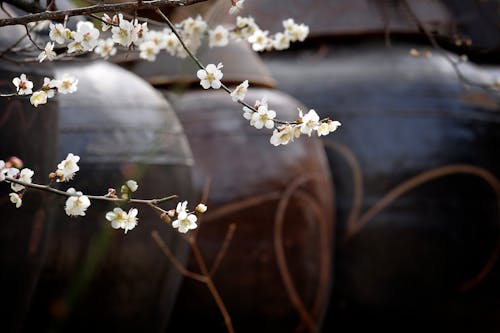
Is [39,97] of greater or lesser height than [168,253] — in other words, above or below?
above

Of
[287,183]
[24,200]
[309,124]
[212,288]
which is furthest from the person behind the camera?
[287,183]

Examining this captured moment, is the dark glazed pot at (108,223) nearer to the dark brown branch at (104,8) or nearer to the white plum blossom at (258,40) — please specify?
the white plum blossom at (258,40)

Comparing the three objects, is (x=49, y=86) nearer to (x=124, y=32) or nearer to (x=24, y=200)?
(x=124, y=32)

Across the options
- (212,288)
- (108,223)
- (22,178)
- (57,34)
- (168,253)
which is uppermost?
(57,34)

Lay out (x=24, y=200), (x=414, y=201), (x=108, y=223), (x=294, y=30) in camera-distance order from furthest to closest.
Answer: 1. (x=414, y=201)
2. (x=108, y=223)
3. (x=294, y=30)
4. (x=24, y=200)

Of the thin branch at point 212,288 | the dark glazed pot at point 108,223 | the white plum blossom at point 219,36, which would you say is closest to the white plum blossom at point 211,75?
the white plum blossom at point 219,36

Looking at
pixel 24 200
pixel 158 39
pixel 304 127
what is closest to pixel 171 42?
pixel 158 39

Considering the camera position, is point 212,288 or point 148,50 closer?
point 148,50
